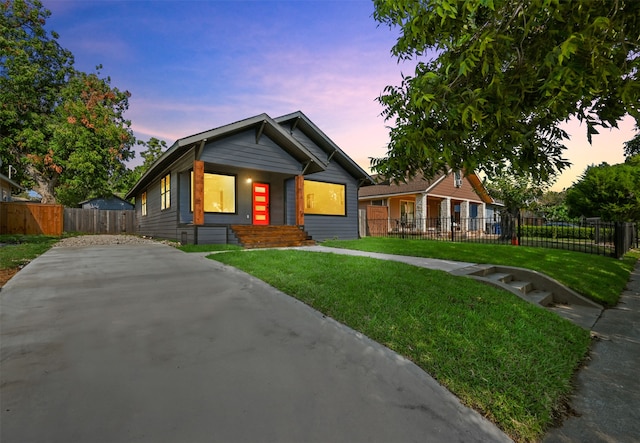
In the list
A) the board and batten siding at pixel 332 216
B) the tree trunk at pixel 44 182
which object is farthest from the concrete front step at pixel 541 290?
the tree trunk at pixel 44 182

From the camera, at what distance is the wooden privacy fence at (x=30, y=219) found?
51.7 ft

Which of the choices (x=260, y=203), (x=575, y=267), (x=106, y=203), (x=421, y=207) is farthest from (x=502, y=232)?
(x=106, y=203)

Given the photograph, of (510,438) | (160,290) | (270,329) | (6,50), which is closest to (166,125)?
(6,50)

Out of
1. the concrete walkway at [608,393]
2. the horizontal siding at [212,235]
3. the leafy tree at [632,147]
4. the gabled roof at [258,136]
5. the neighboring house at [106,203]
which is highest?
the leafy tree at [632,147]

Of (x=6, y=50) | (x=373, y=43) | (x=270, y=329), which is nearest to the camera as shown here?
(x=270, y=329)

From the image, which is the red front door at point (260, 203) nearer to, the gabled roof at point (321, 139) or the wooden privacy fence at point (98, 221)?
the gabled roof at point (321, 139)

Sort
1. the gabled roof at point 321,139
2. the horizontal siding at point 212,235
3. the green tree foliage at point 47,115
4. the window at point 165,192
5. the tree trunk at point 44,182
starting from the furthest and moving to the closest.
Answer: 1. the tree trunk at point 44,182
2. the green tree foliage at point 47,115
3. the gabled roof at point 321,139
4. the window at point 165,192
5. the horizontal siding at point 212,235

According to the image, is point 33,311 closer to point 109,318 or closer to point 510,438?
point 109,318

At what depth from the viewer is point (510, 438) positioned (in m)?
1.77

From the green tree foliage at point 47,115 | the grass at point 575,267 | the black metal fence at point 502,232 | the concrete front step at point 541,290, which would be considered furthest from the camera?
the green tree foliage at point 47,115

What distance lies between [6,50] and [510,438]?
32484 millimetres

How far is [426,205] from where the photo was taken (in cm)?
2167

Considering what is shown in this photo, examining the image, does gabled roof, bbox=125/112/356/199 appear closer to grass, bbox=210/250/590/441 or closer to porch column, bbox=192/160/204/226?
porch column, bbox=192/160/204/226

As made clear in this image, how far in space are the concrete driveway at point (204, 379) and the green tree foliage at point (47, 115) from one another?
2264 cm
